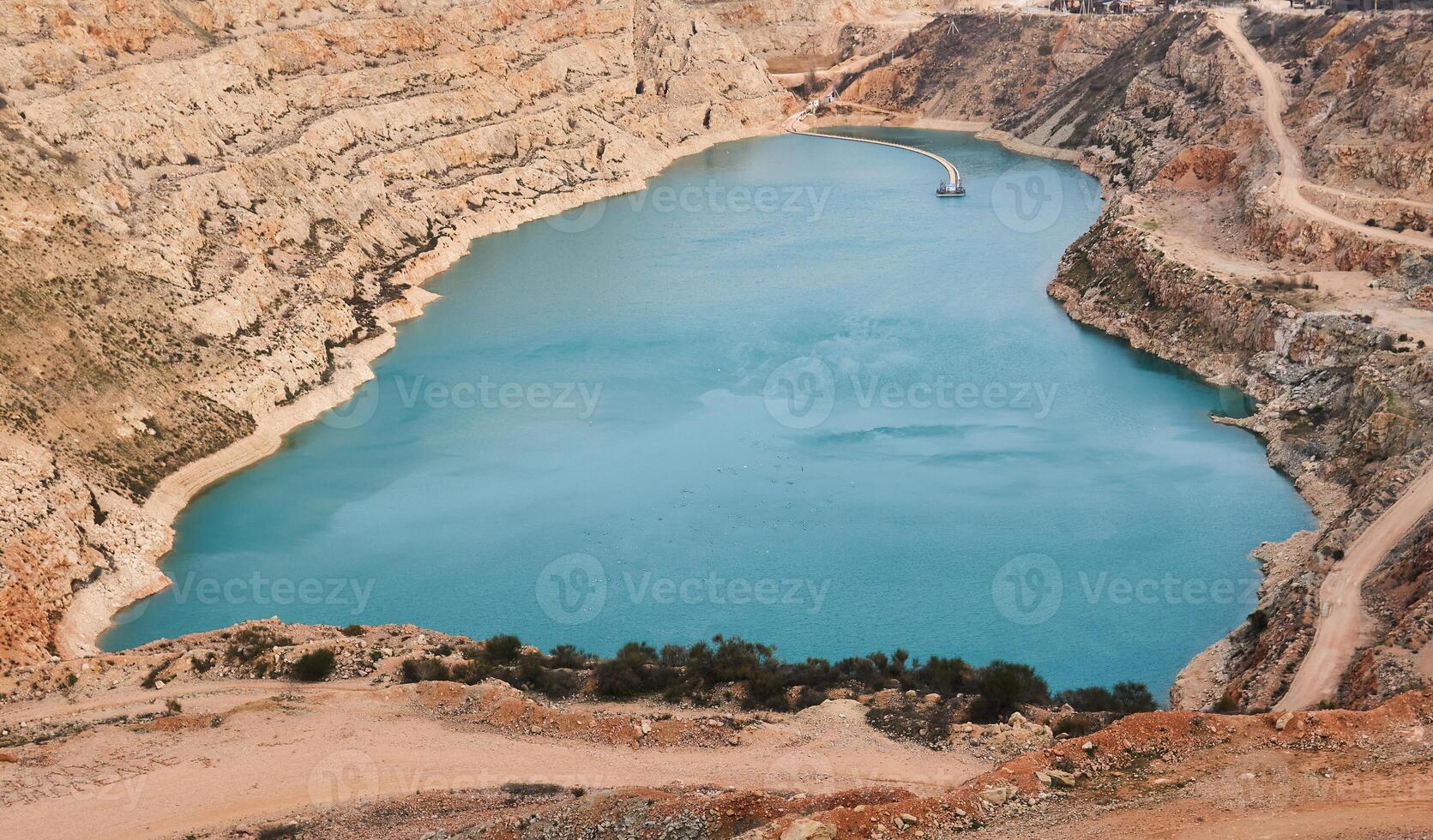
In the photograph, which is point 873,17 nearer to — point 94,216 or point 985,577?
point 94,216

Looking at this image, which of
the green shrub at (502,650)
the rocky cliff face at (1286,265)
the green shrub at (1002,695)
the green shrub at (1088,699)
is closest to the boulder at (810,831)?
the green shrub at (1002,695)

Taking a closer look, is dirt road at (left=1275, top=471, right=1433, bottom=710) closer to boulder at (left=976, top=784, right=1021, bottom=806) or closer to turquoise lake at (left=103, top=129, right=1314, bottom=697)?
turquoise lake at (left=103, top=129, right=1314, bottom=697)

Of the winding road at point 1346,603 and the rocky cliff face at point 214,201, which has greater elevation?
the rocky cliff face at point 214,201

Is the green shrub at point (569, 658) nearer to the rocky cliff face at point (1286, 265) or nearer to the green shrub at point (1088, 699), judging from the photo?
the green shrub at point (1088, 699)

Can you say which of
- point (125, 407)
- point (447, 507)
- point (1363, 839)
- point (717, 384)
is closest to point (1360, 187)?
point (717, 384)

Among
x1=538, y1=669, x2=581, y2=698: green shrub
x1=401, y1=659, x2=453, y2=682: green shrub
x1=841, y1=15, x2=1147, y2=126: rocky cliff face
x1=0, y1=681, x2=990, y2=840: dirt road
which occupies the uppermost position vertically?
x1=841, y1=15, x2=1147, y2=126: rocky cliff face

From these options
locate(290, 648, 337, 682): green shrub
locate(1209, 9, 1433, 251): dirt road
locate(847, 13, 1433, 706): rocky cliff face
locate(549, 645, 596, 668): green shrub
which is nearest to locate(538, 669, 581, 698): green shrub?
locate(549, 645, 596, 668): green shrub

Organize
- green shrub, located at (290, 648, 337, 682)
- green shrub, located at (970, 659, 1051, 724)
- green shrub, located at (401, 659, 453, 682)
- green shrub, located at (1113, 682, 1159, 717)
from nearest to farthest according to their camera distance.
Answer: green shrub, located at (970, 659, 1051, 724) < green shrub, located at (1113, 682, 1159, 717) < green shrub, located at (401, 659, 453, 682) < green shrub, located at (290, 648, 337, 682)
